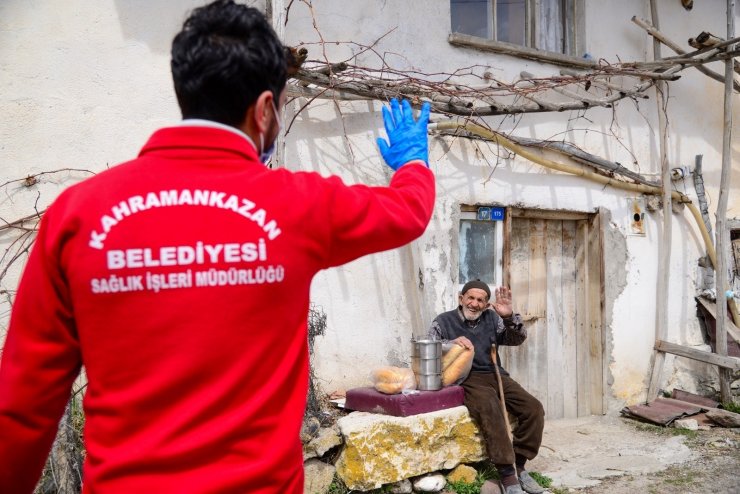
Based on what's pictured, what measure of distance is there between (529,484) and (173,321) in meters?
4.27

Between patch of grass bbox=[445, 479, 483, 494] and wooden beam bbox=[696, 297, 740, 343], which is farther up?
wooden beam bbox=[696, 297, 740, 343]

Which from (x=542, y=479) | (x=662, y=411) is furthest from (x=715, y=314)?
(x=542, y=479)

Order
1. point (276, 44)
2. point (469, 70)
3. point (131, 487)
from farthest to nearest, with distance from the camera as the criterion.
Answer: point (469, 70) < point (276, 44) < point (131, 487)

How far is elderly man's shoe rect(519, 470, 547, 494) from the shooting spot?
495 cm

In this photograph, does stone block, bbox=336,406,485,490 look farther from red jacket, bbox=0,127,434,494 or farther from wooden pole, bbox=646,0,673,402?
red jacket, bbox=0,127,434,494

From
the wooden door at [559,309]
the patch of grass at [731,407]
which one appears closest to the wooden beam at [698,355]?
the patch of grass at [731,407]

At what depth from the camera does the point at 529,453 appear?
5.05 metres

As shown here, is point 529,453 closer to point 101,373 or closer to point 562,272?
point 562,272

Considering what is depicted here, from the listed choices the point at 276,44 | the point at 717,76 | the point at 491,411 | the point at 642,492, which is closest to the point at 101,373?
the point at 276,44

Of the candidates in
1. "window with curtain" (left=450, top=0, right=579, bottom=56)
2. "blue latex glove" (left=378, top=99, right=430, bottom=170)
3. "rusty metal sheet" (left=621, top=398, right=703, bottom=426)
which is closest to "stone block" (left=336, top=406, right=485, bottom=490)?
"rusty metal sheet" (left=621, top=398, right=703, bottom=426)

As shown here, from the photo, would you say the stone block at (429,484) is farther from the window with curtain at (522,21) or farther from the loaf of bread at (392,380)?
the window with curtain at (522,21)

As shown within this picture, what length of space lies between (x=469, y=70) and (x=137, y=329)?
5334 millimetres

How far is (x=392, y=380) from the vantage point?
16.1ft

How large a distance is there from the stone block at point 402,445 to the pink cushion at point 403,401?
0.04 m
